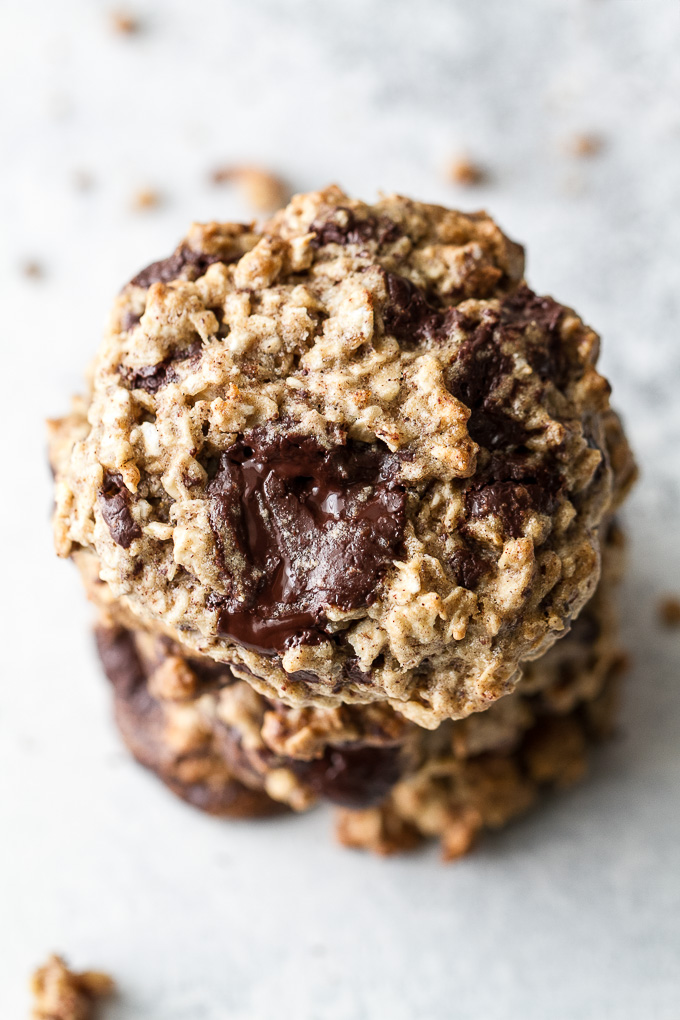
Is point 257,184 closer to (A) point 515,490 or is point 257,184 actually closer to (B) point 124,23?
(B) point 124,23

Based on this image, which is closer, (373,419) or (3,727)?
(373,419)

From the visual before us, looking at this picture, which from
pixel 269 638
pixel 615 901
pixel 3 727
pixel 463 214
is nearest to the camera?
pixel 269 638

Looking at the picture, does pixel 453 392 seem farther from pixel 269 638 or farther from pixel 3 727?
pixel 3 727

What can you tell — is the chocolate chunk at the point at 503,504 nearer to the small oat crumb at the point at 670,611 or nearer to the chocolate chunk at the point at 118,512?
the chocolate chunk at the point at 118,512

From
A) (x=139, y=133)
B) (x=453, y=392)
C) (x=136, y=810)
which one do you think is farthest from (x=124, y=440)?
(x=139, y=133)

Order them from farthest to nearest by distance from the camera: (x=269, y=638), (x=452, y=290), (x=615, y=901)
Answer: (x=615, y=901)
(x=452, y=290)
(x=269, y=638)

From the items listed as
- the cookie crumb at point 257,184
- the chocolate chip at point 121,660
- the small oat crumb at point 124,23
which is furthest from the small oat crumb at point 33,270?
the chocolate chip at point 121,660
